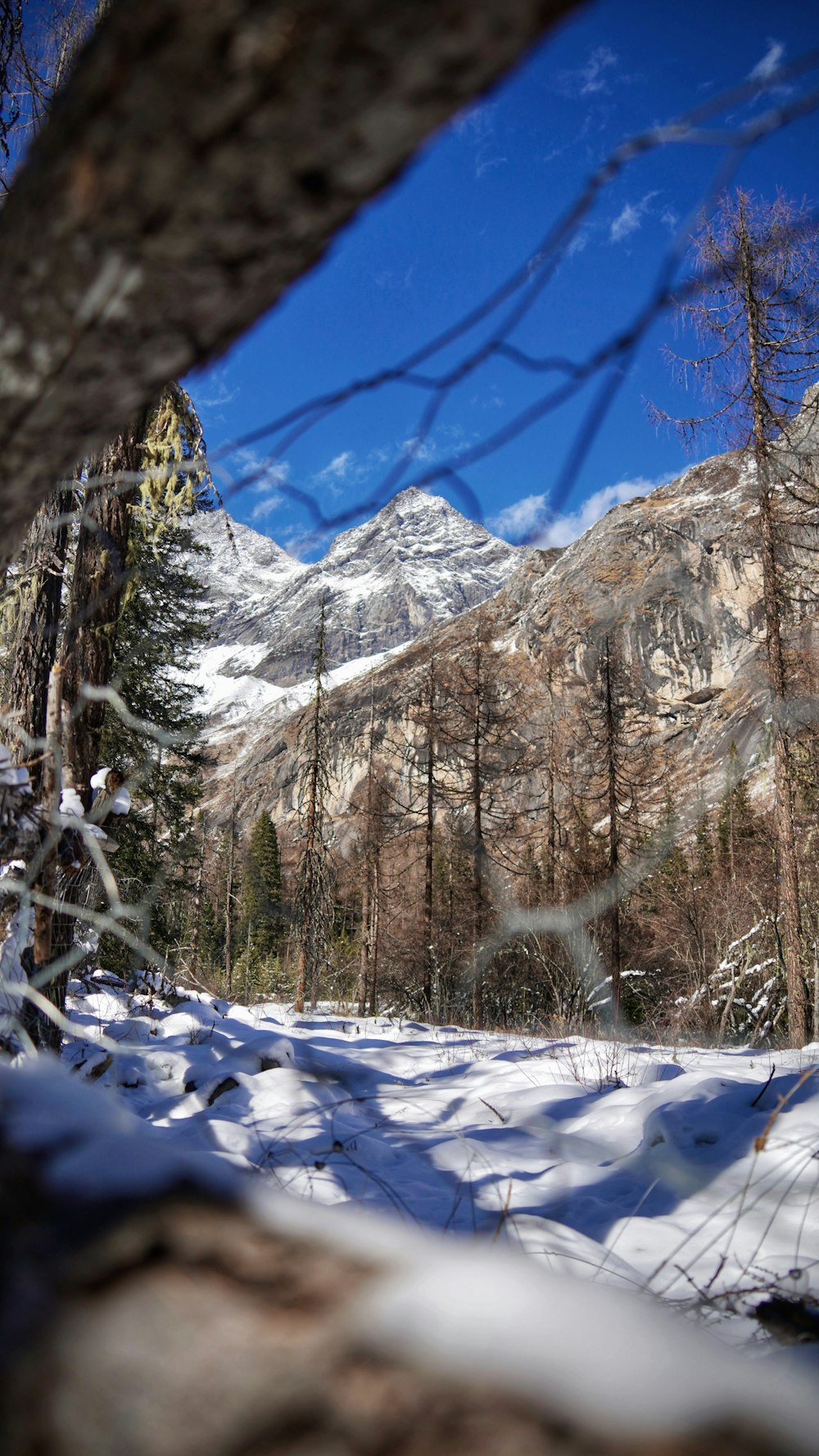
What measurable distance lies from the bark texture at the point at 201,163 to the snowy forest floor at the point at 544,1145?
877 millimetres

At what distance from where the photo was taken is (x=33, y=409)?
89 cm

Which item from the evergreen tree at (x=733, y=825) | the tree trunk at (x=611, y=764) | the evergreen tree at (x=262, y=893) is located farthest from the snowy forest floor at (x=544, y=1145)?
the evergreen tree at (x=262, y=893)

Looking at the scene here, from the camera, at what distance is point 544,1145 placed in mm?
3334

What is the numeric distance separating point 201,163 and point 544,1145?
370 centimetres

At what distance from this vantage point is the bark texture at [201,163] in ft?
1.89

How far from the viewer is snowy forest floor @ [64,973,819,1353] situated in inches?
84.6

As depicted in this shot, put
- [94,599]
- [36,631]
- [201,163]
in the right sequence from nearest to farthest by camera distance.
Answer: [201,163], [94,599], [36,631]

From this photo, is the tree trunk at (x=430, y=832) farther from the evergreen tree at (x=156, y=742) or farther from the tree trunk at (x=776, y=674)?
the tree trunk at (x=776, y=674)

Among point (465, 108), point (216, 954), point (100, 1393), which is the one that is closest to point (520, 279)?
point (465, 108)

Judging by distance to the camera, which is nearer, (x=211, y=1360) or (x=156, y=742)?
(x=211, y=1360)

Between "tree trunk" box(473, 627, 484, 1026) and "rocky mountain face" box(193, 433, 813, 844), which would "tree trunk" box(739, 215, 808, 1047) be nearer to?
"tree trunk" box(473, 627, 484, 1026)

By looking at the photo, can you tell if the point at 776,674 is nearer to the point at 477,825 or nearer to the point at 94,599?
the point at 94,599

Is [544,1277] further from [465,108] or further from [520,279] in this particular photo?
[520,279]

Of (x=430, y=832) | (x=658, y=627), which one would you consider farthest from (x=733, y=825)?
(x=658, y=627)
